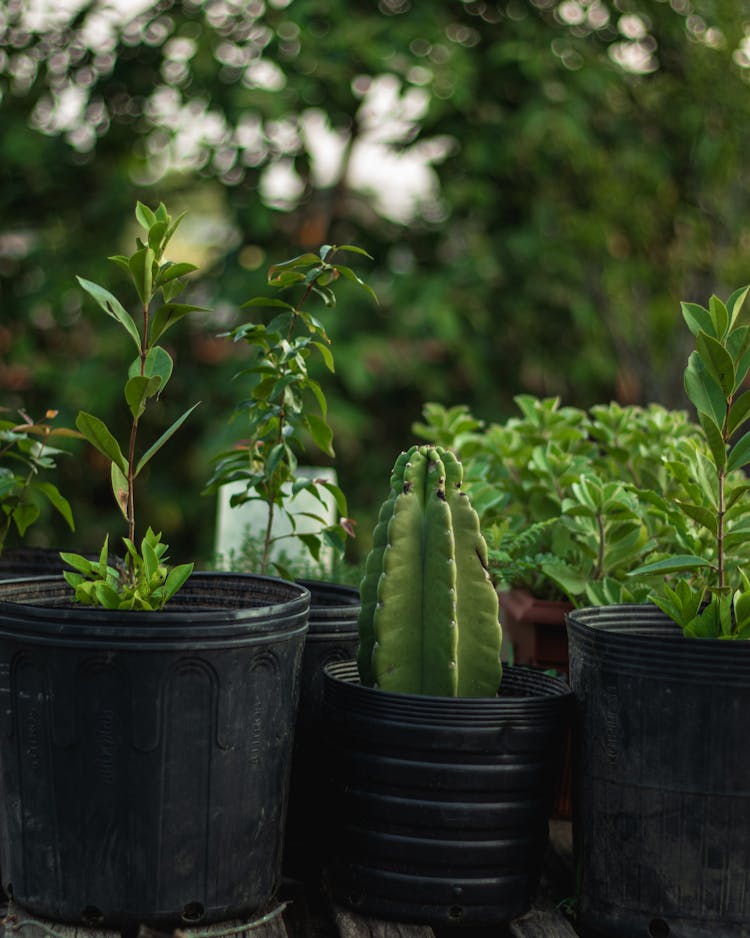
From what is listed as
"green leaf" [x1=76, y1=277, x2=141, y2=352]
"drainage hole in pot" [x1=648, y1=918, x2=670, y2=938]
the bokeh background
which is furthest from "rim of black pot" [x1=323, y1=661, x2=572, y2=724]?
the bokeh background

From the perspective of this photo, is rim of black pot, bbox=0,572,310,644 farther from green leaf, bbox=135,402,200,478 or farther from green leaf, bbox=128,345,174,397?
green leaf, bbox=128,345,174,397

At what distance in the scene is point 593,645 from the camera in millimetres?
1904

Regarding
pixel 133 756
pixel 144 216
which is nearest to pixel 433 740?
pixel 133 756

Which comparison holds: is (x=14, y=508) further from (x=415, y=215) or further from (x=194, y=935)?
(x=415, y=215)

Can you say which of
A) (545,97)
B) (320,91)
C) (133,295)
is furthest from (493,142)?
(133,295)

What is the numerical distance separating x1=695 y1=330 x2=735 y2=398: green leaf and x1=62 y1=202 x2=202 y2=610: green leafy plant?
89 cm

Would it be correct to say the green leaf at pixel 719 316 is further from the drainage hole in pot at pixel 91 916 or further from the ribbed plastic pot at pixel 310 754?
the drainage hole in pot at pixel 91 916

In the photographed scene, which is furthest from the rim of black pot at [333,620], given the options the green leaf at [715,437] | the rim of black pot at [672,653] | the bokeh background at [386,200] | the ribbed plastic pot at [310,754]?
the bokeh background at [386,200]

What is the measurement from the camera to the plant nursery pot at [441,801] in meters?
1.87

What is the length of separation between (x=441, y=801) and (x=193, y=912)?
45 centimetres

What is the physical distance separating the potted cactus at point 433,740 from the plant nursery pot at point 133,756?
0.63ft

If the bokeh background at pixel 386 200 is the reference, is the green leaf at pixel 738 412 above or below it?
below

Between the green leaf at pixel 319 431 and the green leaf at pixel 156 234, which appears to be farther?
the green leaf at pixel 319 431

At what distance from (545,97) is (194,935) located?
5.03 meters
